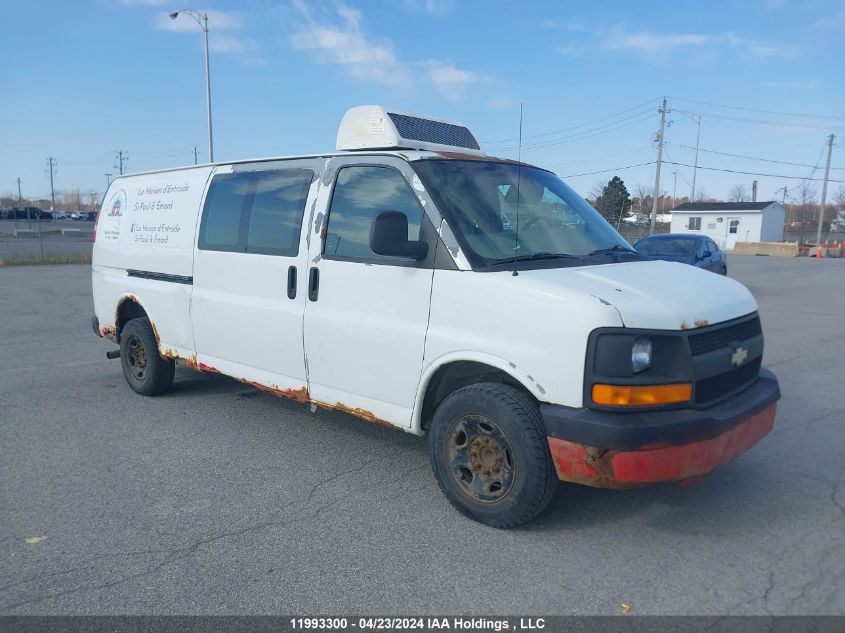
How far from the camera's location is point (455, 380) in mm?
4188

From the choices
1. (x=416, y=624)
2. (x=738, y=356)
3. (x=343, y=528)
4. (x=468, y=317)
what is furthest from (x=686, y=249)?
(x=416, y=624)

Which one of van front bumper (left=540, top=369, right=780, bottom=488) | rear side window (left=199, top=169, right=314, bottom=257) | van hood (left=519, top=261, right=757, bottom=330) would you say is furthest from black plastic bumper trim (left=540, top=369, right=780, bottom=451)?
rear side window (left=199, top=169, right=314, bottom=257)

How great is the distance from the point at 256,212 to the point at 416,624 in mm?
3314

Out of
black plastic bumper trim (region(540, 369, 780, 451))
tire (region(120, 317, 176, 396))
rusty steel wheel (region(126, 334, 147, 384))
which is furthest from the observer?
rusty steel wheel (region(126, 334, 147, 384))

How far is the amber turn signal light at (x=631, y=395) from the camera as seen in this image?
3305 millimetres

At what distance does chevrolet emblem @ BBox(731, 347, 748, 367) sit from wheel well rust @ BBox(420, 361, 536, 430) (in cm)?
114

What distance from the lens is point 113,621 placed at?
2928 millimetres

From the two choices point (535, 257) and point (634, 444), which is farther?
point (535, 257)

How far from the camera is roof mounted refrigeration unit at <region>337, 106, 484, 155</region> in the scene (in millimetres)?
4797

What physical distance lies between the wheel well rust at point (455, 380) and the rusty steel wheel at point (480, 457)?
27 centimetres

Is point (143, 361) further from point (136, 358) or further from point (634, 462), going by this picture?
point (634, 462)

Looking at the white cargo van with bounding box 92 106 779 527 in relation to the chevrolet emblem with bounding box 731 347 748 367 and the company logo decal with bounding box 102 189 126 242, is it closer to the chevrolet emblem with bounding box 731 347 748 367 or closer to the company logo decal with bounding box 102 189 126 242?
the chevrolet emblem with bounding box 731 347 748 367

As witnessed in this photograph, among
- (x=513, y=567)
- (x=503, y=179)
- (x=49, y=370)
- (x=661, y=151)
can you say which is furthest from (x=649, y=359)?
(x=661, y=151)

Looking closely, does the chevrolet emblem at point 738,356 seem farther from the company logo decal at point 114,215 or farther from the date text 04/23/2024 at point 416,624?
the company logo decal at point 114,215
